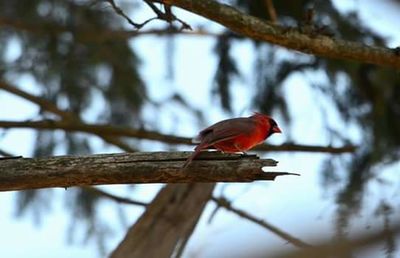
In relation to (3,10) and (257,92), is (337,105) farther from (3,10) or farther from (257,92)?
(3,10)

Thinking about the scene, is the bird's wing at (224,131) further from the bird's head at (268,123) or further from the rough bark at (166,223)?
the rough bark at (166,223)

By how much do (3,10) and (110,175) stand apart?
2.40m

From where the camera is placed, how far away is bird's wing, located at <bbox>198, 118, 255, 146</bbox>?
5.47ft

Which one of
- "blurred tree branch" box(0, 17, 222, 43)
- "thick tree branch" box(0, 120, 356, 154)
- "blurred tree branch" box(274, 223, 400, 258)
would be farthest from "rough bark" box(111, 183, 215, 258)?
"blurred tree branch" box(274, 223, 400, 258)

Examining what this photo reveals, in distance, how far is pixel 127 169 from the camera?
1.62 m

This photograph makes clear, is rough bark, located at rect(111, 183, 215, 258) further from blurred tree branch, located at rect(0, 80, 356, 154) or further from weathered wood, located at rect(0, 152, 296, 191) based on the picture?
weathered wood, located at rect(0, 152, 296, 191)

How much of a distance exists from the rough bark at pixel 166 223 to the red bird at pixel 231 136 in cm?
79

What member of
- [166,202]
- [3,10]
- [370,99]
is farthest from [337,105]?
[3,10]

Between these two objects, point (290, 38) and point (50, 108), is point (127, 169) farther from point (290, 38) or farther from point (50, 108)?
→ point (50, 108)

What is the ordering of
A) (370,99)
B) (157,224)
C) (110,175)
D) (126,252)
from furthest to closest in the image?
1. (370,99)
2. (157,224)
3. (126,252)
4. (110,175)

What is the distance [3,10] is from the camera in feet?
12.5

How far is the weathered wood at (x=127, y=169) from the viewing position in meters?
1.54

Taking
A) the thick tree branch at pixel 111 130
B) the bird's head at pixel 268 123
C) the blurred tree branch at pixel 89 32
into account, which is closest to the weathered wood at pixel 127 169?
the bird's head at pixel 268 123

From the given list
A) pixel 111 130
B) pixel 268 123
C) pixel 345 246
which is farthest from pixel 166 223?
pixel 345 246
